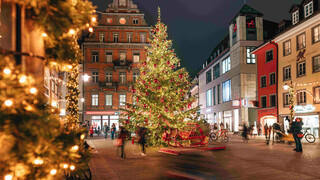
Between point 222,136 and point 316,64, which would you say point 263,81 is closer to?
point 316,64

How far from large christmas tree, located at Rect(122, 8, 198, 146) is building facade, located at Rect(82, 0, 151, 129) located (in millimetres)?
28428

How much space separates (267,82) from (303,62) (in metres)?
8.06

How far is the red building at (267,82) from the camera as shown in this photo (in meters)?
Answer: 37.1

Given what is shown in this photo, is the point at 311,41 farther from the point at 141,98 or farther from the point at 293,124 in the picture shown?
the point at 141,98

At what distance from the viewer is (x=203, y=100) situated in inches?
2707

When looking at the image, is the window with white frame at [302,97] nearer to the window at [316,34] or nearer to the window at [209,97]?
the window at [316,34]

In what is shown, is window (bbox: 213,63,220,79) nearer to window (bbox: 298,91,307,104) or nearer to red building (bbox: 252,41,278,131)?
red building (bbox: 252,41,278,131)

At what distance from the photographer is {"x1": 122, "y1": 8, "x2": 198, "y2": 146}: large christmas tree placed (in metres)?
20.1

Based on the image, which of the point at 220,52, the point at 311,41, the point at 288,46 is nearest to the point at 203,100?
the point at 220,52

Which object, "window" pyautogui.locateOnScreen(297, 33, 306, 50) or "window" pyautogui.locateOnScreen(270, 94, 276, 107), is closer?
"window" pyautogui.locateOnScreen(297, 33, 306, 50)

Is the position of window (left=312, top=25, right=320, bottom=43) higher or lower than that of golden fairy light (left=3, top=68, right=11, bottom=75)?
higher

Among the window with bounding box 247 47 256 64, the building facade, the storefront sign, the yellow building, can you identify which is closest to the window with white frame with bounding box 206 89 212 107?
the window with bounding box 247 47 256 64

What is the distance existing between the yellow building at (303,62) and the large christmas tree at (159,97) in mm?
11639

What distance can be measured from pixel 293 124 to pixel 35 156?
15.7 metres
